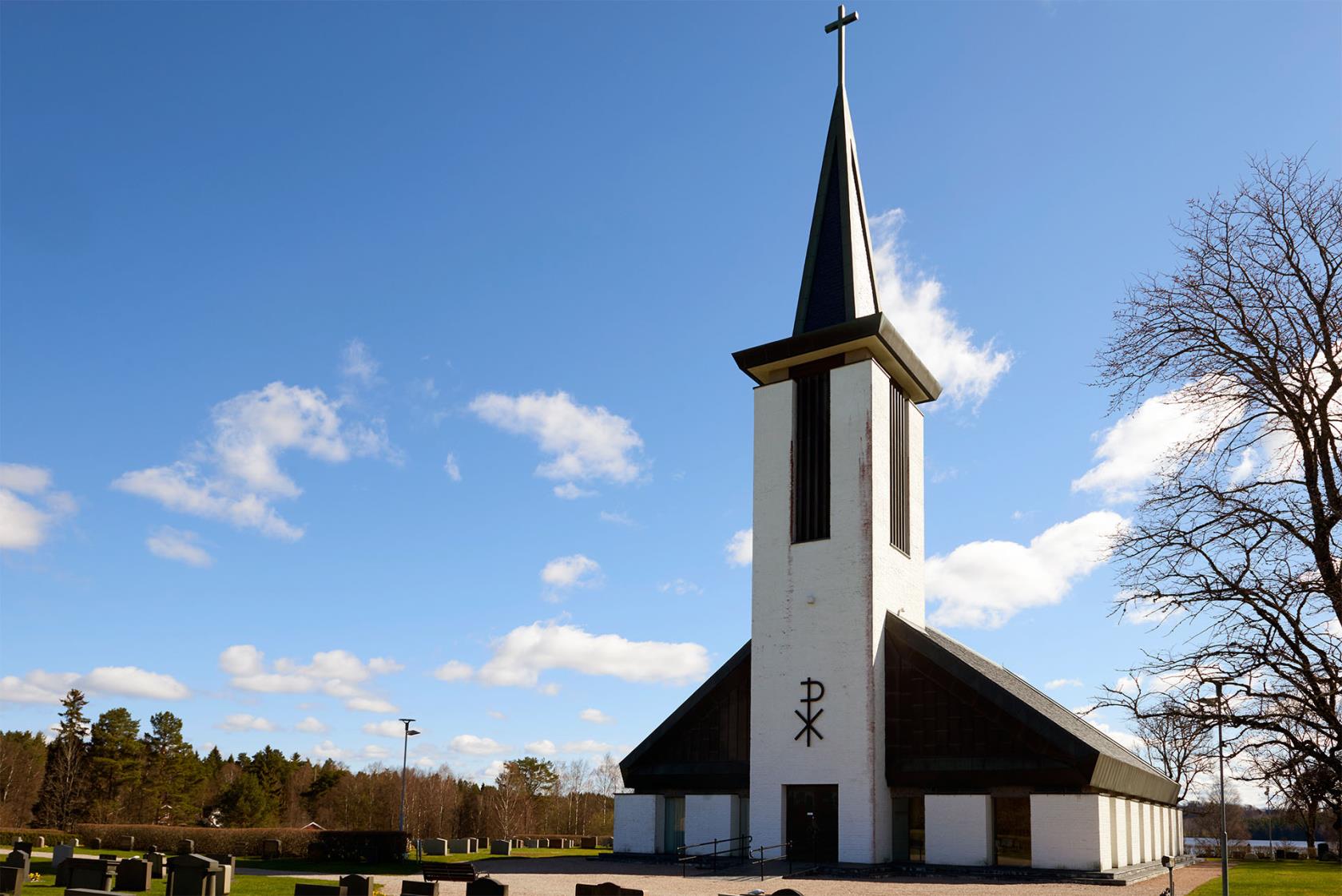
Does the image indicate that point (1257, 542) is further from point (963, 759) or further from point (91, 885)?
point (91, 885)

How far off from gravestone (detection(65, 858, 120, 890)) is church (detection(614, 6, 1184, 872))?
1636cm

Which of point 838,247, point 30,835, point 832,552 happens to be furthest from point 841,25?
point 30,835

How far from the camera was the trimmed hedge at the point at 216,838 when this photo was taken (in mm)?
35375

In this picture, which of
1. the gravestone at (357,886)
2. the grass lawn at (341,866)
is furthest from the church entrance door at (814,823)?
the gravestone at (357,886)

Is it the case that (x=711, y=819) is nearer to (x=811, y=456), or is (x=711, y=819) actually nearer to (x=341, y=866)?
(x=341, y=866)

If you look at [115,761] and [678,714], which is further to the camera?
[115,761]

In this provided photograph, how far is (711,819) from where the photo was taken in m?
32.4

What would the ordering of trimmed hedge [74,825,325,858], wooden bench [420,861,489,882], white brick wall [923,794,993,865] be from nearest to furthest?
1. wooden bench [420,861,489,882]
2. white brick wall [923,794,993,865]
3. trimmed hedge [74,825,325,858]

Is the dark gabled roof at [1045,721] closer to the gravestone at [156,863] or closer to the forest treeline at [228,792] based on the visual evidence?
the gravestone at [156,863]

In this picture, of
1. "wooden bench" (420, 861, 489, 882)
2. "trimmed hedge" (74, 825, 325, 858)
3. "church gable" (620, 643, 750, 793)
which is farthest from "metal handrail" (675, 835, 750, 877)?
"trimmed hedge" (74, 825, 325, 858)

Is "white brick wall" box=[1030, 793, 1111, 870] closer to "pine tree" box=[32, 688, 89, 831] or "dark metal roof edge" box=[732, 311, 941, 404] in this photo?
"dark metal roof edge" box=[732, 311, 941, 404]

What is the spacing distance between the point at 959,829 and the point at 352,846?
64.6 ft

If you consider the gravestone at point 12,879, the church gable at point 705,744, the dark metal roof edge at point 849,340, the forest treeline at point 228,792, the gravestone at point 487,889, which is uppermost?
the dark metal roof edge at point 849,340

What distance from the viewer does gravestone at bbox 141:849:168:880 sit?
74.8 feet
